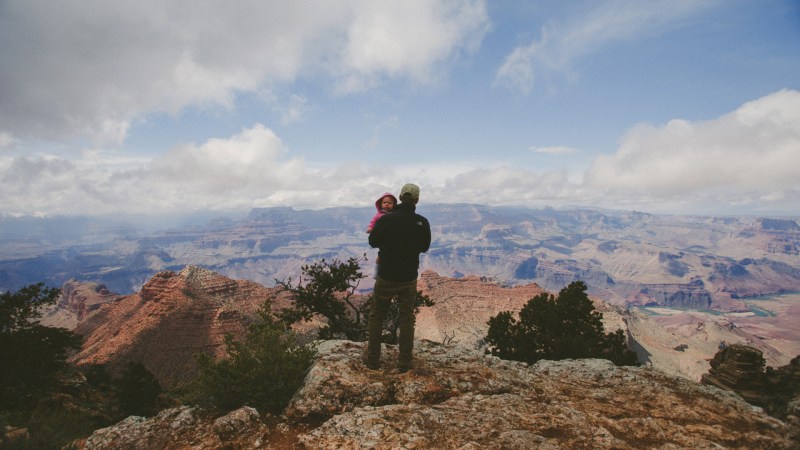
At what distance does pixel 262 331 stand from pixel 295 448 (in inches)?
114

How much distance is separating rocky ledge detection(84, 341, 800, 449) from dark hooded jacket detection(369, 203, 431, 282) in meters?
2.40

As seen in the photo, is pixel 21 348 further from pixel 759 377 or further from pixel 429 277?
pixel 429 277

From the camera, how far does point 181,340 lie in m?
62.0

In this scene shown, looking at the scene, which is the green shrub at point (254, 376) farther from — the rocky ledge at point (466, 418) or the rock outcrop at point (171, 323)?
the rock outcrop at point (171, 323)

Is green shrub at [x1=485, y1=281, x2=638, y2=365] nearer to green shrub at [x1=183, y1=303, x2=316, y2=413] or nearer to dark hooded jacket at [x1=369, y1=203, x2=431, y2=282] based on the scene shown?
dark hooded jacket at [x1=369, y1=203, x2=431, y2=282]

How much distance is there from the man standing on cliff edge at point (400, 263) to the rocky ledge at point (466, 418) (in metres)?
0.71

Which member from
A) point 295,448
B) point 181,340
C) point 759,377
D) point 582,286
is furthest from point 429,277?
point 295,448

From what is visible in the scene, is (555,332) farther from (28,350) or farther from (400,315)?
(28,350)

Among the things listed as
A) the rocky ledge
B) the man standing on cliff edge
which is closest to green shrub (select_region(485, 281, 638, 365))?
the rocky ledge

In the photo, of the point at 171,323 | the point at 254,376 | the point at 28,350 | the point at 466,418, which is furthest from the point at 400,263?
the point at 171,323

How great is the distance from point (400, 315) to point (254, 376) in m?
3.28

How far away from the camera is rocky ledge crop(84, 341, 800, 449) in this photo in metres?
5.47

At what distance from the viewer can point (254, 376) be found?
6820mm

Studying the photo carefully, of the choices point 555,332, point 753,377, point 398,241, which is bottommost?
point 555,332
